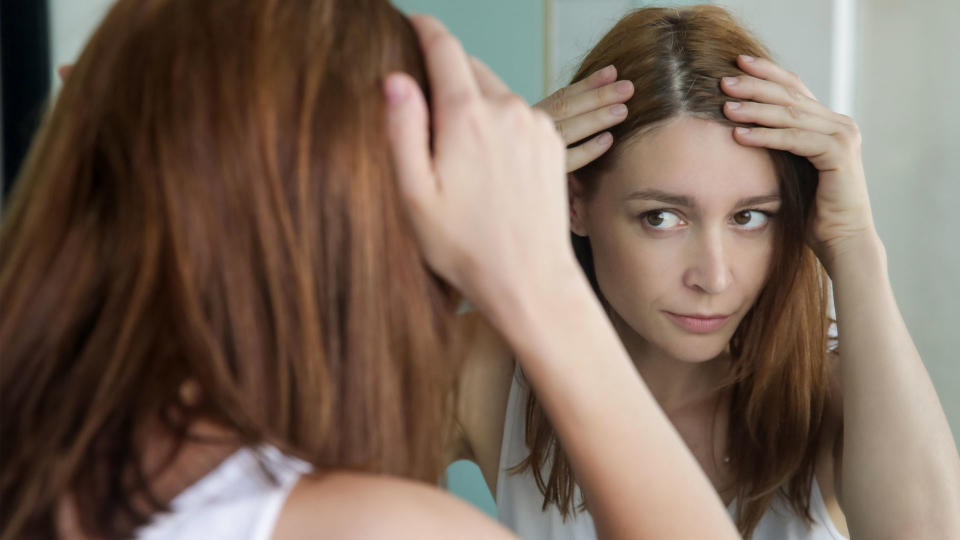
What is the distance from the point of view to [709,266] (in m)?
1.05

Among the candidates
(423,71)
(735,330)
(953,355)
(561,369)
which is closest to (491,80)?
(423,71)

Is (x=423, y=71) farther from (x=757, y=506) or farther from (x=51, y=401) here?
(x=757, y=506)

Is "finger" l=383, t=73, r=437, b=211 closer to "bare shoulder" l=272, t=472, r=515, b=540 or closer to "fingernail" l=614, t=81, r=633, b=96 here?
"bare shoulder" l=272, t=472, r=515, b=540

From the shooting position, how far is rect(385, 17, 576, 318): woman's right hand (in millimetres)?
527

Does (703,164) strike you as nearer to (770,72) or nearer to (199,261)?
(770,72)

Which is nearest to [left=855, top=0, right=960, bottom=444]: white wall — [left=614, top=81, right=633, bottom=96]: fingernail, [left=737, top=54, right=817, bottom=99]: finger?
[left=737, top=54, right=817, bottom=99]: finger

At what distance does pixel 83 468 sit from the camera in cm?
48

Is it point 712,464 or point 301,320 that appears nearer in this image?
point 301,320

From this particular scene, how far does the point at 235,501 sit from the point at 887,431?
0.73 metres

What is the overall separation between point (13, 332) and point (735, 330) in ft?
2.99

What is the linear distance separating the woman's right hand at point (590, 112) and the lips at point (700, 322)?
22 cm

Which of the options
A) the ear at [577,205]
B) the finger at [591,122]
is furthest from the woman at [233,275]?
the ear at [577,205]

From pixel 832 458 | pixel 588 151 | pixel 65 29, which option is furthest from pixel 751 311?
pixel 65 29

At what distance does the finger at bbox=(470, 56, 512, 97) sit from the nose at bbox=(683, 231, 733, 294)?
0.51 metres
